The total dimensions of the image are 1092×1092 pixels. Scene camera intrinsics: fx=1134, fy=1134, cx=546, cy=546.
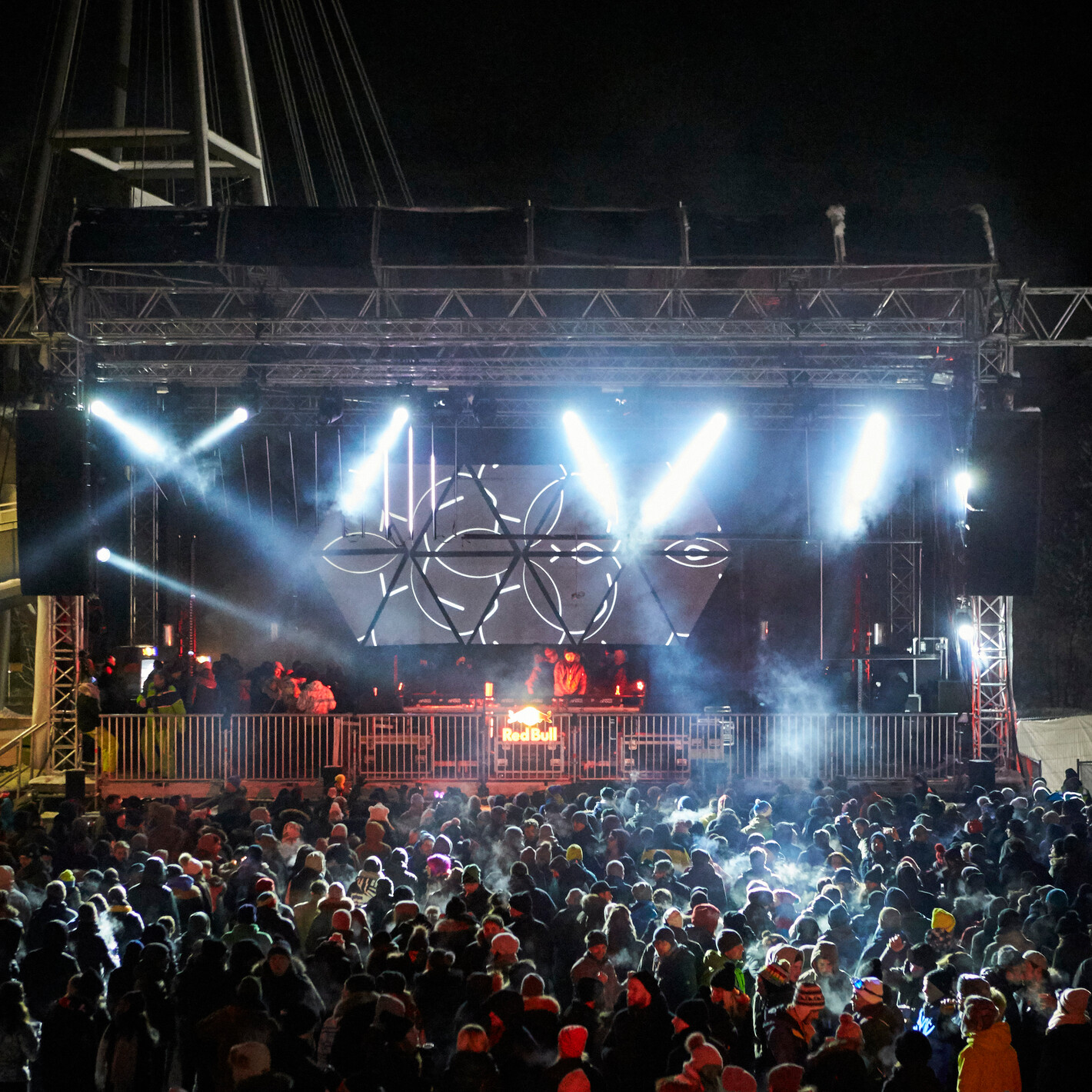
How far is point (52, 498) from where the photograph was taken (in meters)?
13.3

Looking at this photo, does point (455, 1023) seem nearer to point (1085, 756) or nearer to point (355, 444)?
point (1085, 756)

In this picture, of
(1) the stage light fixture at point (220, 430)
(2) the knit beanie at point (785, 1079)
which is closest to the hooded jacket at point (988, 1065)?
(2) the knit beanie at point (785, 1079)

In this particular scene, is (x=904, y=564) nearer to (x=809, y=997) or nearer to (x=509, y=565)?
(x=509, y=565)

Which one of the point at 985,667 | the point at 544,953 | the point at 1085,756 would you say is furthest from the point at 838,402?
the point at 544,953

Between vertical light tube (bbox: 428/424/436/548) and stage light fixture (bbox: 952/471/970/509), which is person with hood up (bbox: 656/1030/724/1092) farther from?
vertical light tube (bbox: 428/424/436/548)

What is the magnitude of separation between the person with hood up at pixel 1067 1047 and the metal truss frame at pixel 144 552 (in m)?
12.7

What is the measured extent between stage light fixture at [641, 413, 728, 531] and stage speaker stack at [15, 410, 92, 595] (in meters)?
8.91

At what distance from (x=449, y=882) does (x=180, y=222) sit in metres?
8.19

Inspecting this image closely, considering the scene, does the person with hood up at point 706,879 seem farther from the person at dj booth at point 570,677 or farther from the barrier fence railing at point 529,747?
the person at dj booth at point 570,677

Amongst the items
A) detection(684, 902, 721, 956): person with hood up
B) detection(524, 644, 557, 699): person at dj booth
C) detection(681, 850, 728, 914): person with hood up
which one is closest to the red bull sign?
detection(524, 644, 557, 699): person at dj booth

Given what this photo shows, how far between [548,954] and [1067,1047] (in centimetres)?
295

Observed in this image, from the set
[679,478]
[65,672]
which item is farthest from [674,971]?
[679,478]

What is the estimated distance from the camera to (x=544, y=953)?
6.79 metres

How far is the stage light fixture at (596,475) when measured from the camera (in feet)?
61.6
